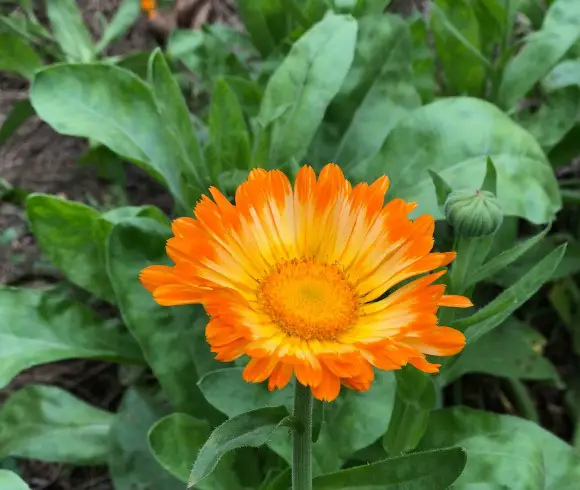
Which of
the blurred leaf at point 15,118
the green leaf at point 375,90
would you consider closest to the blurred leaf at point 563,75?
the green leaf at point 375,90

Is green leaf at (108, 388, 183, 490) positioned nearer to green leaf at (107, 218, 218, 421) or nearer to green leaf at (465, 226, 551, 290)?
green leaf at (107, 218, 218, 421)

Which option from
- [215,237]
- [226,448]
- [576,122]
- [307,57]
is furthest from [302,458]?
[576,122]

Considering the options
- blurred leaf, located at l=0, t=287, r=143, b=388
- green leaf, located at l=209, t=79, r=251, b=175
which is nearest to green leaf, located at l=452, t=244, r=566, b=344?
green leaf, located at l=209, t=79, r=251, b=175

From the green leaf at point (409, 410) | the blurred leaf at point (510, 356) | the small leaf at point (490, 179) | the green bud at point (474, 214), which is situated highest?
the green bud at point (474, 214)

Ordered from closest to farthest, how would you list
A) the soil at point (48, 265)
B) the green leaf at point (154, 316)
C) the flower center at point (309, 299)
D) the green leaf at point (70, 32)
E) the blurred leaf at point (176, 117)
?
the flower center at point (309, 299)
the green leaf at point (154, 316)
the blurred leaf at point (176, 117)
the soil at point (48, 265)
the green leaf at point (70, 32)

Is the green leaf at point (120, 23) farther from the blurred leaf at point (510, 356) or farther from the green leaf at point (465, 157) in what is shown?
the blurred leaf at point (510, 356)

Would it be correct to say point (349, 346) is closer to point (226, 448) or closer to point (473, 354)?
point (226, 448)

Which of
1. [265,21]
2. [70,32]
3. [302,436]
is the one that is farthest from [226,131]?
[70,32]
